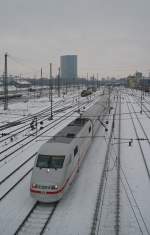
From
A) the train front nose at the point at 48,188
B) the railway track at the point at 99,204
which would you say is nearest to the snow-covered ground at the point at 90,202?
the railway track at the point at 99,204

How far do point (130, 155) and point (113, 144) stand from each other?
4.21 meters

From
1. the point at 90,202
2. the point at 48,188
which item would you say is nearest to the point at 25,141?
the point at 90,202

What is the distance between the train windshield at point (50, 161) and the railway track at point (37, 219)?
204cm

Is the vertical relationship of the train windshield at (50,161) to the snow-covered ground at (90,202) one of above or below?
above

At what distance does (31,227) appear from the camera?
45.0 feet

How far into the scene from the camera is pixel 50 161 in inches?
672

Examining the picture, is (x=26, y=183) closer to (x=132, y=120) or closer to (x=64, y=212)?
(x=64, y=212)

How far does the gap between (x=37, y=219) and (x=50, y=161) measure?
140 inches

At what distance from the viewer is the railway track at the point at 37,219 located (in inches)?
529

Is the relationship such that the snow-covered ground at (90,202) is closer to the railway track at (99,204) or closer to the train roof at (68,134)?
the railway track at (99,204)

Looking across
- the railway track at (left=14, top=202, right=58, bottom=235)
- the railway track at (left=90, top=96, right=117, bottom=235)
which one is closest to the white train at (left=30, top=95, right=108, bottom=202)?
the railway track at (left=14, top=202, right=58, bottom=235)

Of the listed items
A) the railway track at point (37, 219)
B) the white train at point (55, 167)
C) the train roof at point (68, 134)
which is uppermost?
the train roof at point (68, 134)

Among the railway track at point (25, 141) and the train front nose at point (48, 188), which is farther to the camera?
the railway track at point (25, 141)

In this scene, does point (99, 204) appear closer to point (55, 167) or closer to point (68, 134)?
point (55, 167)
